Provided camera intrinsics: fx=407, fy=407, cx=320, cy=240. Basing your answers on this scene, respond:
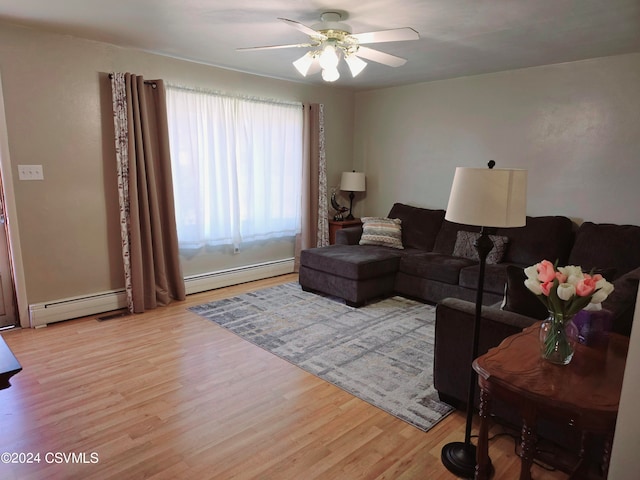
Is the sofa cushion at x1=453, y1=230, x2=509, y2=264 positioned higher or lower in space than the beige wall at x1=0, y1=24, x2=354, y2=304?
lower

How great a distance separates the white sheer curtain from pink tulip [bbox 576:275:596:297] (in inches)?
147

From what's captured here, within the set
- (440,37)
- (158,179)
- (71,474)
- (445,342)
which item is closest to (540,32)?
(440,37)

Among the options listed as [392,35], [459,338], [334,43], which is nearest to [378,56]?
[334,43]

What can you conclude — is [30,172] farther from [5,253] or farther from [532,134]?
[532,134]

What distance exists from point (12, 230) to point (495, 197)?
142 inches

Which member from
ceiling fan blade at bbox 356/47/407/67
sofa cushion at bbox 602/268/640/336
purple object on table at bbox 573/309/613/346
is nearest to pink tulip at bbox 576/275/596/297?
purple object on table at bbox 573/309/613/346

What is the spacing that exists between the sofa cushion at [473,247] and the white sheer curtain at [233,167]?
81.3 inches

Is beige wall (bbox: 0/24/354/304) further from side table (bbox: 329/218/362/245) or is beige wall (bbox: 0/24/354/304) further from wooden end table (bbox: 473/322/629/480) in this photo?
wooden end table (bbox: 473/322/629/480)

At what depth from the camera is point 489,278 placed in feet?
12.0

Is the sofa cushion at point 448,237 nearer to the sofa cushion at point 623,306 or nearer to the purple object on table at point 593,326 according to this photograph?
the sofa cushion at point 623,306

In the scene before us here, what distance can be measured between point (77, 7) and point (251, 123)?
2176 mm

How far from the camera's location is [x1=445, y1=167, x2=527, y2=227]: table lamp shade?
1.66m

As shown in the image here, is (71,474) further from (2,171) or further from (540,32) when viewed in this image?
(540,32)

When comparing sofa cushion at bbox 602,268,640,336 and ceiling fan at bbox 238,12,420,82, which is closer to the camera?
sofa cushion at bbox 602,268,640,336
